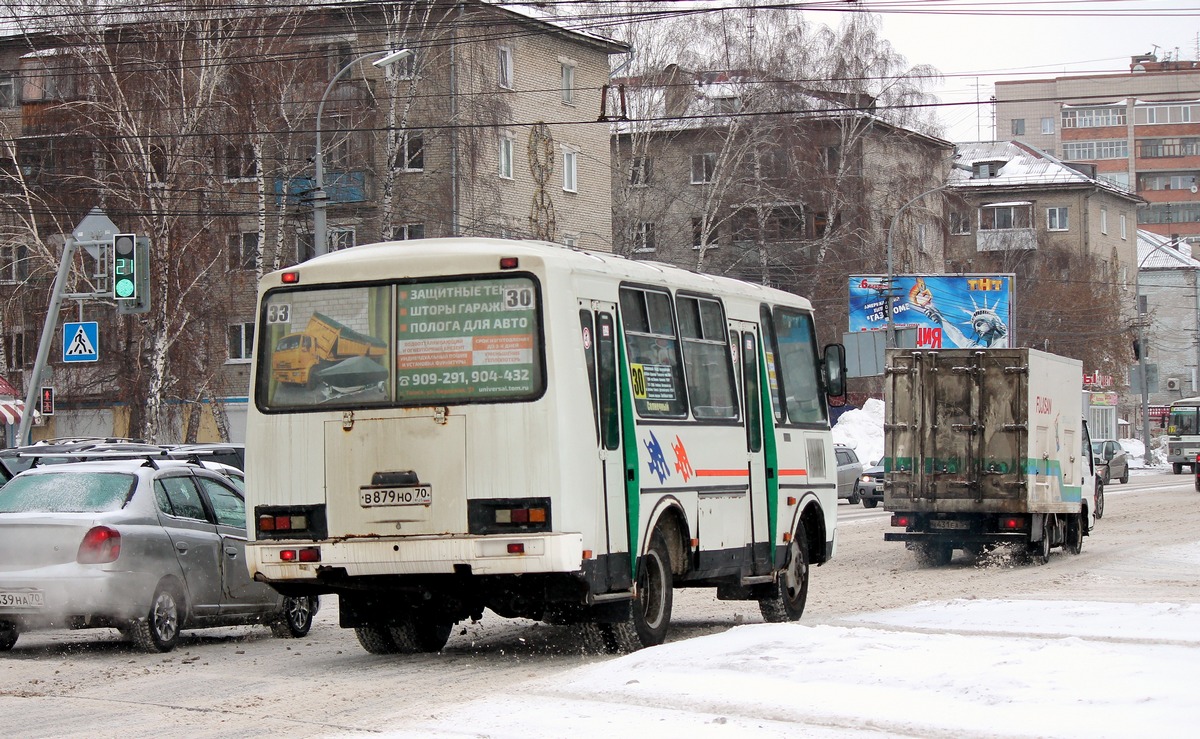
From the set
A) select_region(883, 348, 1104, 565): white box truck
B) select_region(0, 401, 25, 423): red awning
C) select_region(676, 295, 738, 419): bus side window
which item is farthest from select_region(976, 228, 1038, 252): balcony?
select_region(676, 295, 738, 419): bus side window

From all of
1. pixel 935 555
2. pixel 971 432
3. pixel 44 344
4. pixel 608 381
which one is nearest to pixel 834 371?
pixel 608 381

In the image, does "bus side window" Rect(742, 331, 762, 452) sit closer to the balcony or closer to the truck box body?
the truck box body

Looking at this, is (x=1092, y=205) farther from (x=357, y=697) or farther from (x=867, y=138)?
(x=357, y=697)

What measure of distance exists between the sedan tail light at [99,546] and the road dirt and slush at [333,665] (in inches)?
29.7

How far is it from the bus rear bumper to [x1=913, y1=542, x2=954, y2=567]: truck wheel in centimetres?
1330

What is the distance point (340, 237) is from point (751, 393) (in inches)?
1411

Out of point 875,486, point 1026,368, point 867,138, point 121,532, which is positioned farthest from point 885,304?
point 121,532

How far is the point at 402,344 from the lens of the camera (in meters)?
11.4

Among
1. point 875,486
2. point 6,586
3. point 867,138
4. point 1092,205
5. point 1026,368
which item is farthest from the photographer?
point 1092,205

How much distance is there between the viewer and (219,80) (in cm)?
3959

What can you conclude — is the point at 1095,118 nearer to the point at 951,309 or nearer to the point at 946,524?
the point at 951,309

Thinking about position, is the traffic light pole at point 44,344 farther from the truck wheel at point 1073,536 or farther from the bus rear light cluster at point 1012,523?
the truck wheel at point 1073,536

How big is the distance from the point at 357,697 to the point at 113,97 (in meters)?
31.1

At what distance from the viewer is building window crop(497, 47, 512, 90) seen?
53156 mm
